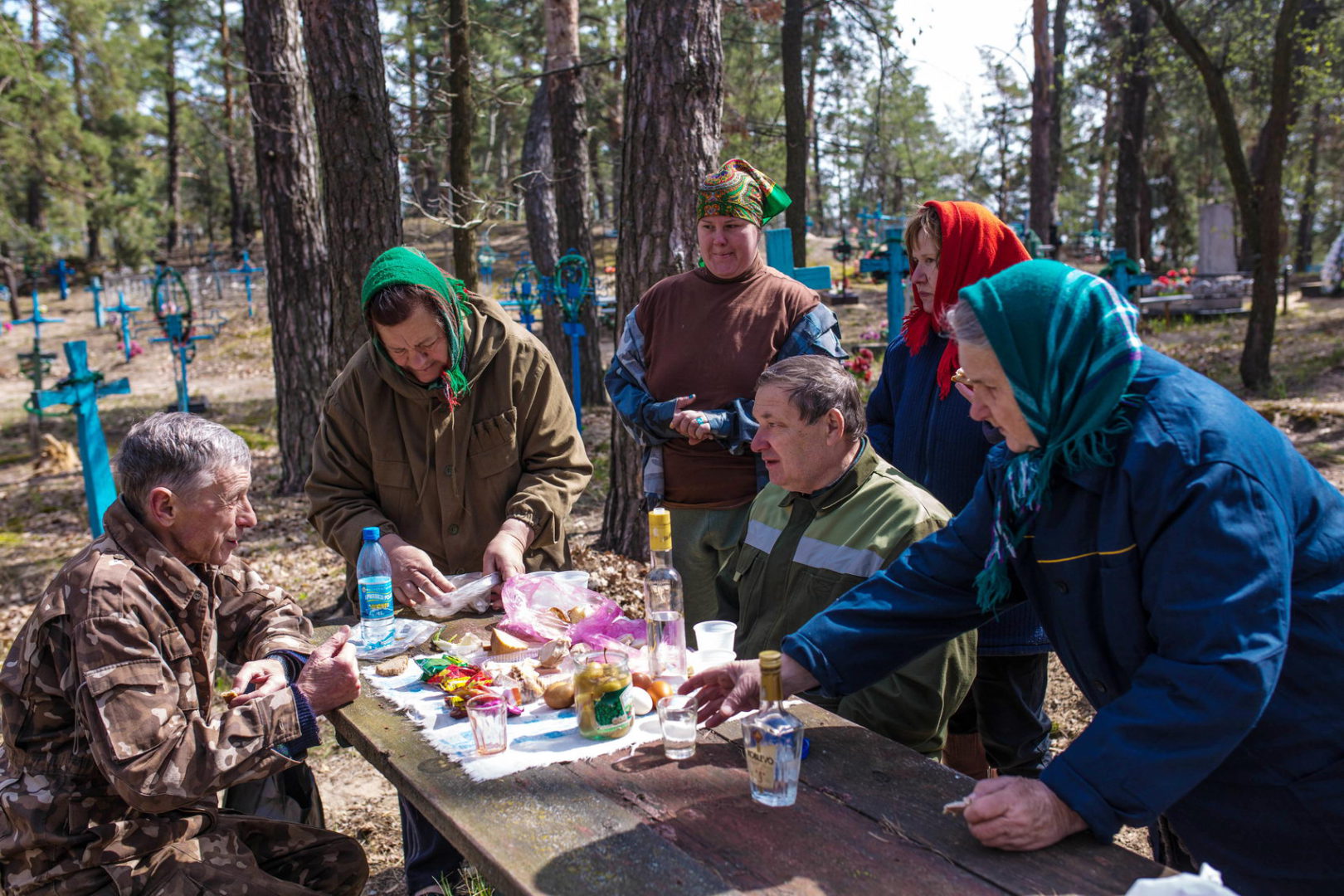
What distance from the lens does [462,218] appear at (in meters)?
7.66

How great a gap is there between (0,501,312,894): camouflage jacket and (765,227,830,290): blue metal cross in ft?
12.8

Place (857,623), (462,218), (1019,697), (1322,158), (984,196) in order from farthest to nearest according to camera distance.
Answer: (984,196) → (1322,158) → (462,218) → (1019,697) → (857,623)

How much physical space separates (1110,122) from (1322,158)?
961cm

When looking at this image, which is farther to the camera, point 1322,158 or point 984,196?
point 984,196

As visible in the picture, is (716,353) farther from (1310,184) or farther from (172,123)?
(172,123)

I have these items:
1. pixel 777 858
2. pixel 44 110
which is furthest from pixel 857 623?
pixel 44 110

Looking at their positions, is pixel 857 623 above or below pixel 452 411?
below

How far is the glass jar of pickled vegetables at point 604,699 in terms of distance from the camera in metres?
2.09

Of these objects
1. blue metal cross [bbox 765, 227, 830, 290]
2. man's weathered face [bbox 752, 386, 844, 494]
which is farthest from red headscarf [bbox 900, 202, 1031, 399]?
blue metal cross [bbox 765, 227, 830, 290]

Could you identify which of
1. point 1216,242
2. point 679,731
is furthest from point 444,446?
point 1216,242

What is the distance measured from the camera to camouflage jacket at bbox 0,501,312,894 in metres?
1.97

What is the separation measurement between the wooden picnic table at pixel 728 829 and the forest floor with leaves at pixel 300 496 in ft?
5.72

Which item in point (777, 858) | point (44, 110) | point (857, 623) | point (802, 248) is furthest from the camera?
point (44, 110)

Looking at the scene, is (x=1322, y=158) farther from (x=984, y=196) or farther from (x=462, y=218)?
(x=462, y=218)
